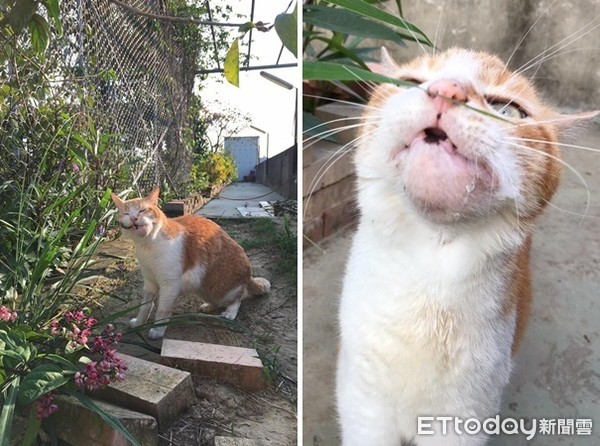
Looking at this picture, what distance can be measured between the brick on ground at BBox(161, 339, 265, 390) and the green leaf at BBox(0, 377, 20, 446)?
24cm

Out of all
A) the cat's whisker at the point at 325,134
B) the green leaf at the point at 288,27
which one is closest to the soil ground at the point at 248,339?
the cat's whisker at the point at 325,134

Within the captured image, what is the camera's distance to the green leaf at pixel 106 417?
32.5 inches

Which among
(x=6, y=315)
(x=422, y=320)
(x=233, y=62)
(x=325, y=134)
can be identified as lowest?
(x=6, y=315)

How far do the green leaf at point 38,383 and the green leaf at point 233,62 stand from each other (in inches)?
22.7

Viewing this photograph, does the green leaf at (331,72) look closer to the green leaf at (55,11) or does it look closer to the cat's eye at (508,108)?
the cat's eye at (508,108)

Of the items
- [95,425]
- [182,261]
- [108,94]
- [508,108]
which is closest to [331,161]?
[508,108]

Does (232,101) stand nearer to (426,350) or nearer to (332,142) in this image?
(332,142)

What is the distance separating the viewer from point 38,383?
0.81 m

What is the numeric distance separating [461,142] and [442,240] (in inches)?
5.2

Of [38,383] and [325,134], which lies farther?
[38,383]

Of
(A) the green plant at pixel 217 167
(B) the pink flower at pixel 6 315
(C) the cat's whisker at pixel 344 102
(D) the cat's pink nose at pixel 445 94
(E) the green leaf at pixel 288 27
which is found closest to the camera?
(D) the cat's pink nose at pixel 445 94

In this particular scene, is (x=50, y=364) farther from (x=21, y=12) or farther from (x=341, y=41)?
(x=341, y=41)

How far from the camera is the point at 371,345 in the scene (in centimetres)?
64

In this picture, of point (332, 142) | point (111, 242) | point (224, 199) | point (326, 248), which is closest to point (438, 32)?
point (332, 142)
